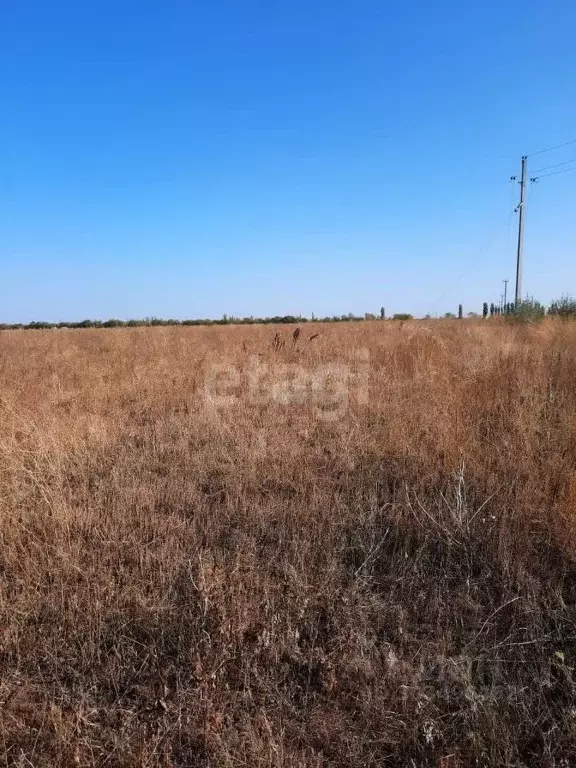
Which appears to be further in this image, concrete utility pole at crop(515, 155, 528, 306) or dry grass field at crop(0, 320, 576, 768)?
concrete utility pole at crop(515, 155, 528, 306)

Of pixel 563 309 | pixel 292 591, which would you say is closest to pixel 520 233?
pixel 563 309

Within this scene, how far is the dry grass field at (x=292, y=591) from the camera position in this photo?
1518 millimetres

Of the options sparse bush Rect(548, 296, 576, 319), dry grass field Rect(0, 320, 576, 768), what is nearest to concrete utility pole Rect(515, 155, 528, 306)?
sparse bush Rect(548, 296, 576, 319)

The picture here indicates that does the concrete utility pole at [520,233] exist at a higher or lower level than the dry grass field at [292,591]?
higher

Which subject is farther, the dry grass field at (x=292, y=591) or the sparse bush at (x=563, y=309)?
the sparse bush at (x=563, y=309)

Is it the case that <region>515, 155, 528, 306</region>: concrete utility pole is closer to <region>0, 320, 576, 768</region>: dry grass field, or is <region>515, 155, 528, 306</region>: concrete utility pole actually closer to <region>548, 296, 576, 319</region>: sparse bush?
<region>548, 296, 576, 319</region>: sparse bush

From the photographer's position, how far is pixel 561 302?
1473 cm

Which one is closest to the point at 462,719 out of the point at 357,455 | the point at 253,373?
the point at 357,455

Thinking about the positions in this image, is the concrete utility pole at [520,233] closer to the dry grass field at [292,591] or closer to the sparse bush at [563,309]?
the sparse bush at [563,309]

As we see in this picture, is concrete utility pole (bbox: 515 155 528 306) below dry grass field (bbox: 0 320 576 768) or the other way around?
the other way around

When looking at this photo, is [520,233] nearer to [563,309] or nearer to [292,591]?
[563,309]

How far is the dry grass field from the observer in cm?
152

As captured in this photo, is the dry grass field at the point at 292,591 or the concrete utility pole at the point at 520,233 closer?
the dry grass field at the point at 292,591

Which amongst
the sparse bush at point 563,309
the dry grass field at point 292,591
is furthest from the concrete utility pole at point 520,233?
the dry grass field at point 292,591
